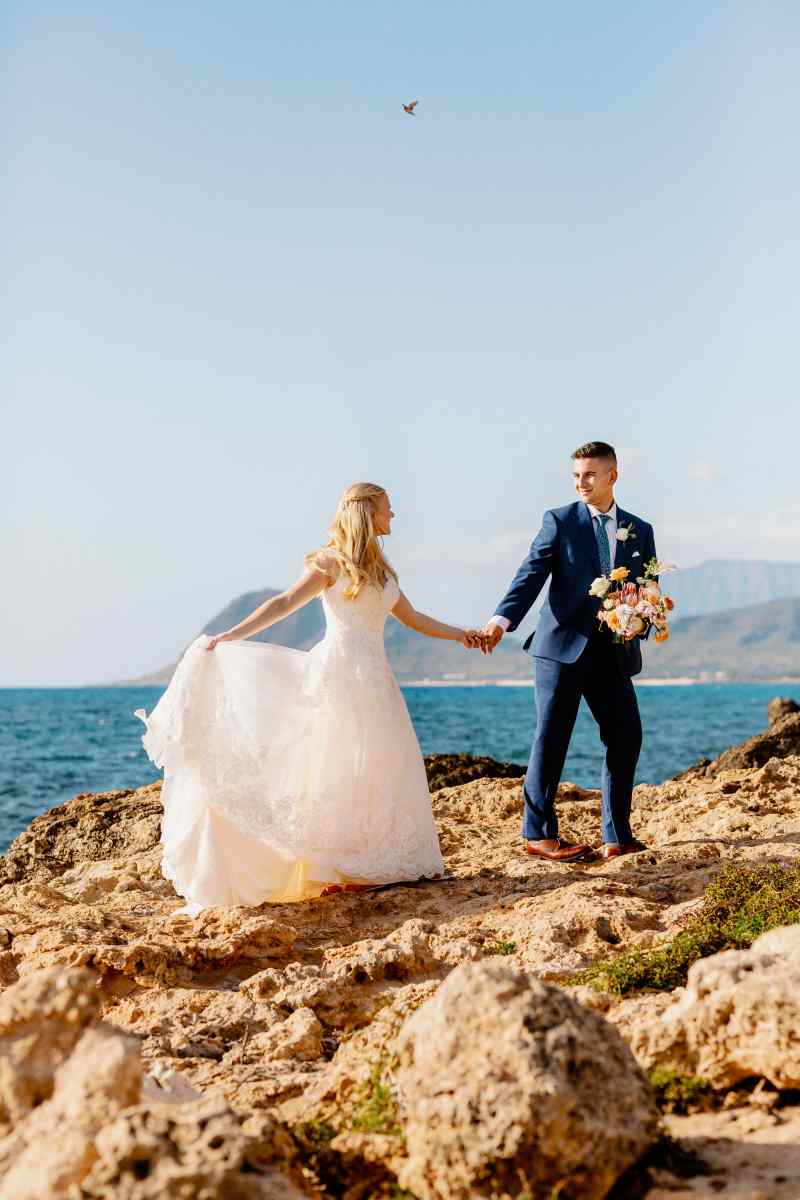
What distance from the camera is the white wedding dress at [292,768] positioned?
7.18 m

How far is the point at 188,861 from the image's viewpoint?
7.23 meters

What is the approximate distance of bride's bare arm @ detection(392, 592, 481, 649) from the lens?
25.6 ft

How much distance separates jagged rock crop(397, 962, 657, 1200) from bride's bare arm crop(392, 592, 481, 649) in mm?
4454

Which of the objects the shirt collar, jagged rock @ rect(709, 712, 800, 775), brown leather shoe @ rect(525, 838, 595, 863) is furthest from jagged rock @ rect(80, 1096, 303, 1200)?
jagged rock @ rect(709, 712, 800, 775)

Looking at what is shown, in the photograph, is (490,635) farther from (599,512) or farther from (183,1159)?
(183,1159)

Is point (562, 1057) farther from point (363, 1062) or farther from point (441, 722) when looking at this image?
point (441, 722)

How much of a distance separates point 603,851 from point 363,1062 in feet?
15.4

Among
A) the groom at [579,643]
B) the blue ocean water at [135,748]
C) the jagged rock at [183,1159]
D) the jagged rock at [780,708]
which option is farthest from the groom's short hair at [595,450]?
the blue ocean water at [135,748]

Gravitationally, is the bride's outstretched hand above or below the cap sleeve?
below

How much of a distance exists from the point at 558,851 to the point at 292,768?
2052mm

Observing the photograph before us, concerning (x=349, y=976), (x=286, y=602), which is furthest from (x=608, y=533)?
(x=349, y=976)

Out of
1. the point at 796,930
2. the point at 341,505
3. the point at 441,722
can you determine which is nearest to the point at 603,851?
the point at 341,505

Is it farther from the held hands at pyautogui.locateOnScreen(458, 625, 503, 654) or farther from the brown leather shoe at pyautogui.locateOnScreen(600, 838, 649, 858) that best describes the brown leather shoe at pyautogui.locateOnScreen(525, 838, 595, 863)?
the held hands at pyautogui.locateOnScreen(458, 625, 503, 654)

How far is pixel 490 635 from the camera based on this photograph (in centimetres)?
835
